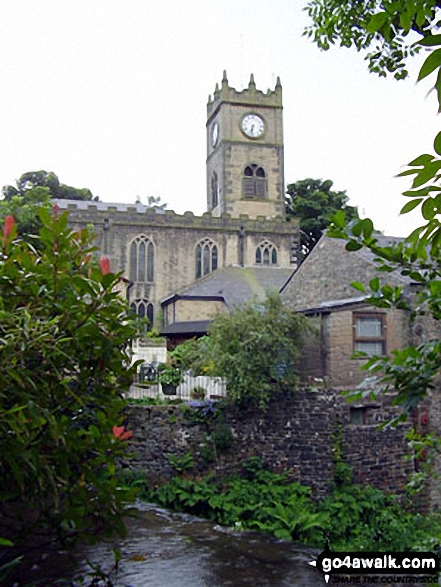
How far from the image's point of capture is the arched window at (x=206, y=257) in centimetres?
4334

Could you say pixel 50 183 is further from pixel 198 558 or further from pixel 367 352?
pixel 198 558

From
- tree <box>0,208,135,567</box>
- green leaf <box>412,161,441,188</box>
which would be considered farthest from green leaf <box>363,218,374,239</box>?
tree <box>0,208,135,567</box>

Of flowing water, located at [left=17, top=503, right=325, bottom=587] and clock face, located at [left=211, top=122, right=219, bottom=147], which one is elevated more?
clock face, located at [left=211, top=122, right=219, bottom=147]

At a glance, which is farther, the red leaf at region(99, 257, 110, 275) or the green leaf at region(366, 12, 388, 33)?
the red leaf at region(99, 257, 110, 275)

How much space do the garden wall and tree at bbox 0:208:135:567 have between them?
10959mm

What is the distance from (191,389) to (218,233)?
87.4 ft

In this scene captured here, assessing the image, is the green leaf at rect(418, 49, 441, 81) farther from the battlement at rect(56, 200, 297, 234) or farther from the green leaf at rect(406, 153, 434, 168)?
the battlement at rect(56, 200, 297, 234)

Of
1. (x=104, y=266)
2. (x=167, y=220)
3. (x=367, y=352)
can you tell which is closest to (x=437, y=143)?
(x=104, y=266)

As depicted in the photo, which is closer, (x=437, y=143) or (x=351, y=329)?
(x=437, y=143)

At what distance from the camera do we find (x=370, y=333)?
64.9 ft

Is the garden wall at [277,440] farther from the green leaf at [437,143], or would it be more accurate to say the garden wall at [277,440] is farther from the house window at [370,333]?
the green leaf at [437,143]

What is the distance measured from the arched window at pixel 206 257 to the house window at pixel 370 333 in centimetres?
2403

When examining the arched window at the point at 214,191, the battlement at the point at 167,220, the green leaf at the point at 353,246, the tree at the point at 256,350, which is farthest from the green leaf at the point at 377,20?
the arched window at the point at 214,191

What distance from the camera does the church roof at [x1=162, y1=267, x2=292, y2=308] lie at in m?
33.0
